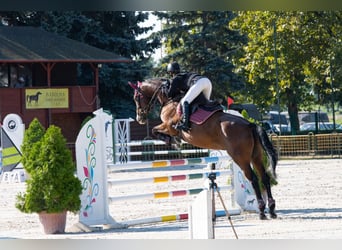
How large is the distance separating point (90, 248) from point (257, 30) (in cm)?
2957

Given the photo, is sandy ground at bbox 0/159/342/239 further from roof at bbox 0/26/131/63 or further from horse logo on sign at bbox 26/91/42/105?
roof at bbox 0/26/131/63

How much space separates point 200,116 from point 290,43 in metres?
25.0

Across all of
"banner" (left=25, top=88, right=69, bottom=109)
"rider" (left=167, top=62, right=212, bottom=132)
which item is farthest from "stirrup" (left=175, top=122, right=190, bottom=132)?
"banner" (left=25, top=88, right=69, bottom=109)

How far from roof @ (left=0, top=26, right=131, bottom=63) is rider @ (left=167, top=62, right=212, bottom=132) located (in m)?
18.9

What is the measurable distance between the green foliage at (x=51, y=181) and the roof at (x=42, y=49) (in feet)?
66.5

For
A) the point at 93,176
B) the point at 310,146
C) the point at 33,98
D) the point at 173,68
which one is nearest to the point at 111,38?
the point at 33,98

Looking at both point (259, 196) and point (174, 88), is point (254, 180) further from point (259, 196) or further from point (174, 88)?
point (174, 88)

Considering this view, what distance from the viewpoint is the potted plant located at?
10289 millimetres

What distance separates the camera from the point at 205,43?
39844 mm

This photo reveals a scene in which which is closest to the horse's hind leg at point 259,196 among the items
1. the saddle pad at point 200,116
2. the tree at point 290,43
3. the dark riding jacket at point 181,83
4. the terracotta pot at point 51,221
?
the saddle pad at point 200,116

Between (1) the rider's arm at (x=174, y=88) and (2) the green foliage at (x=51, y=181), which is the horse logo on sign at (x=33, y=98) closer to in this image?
(1) the rider's arm at (x=174, y=88)

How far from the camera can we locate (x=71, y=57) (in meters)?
32.0
